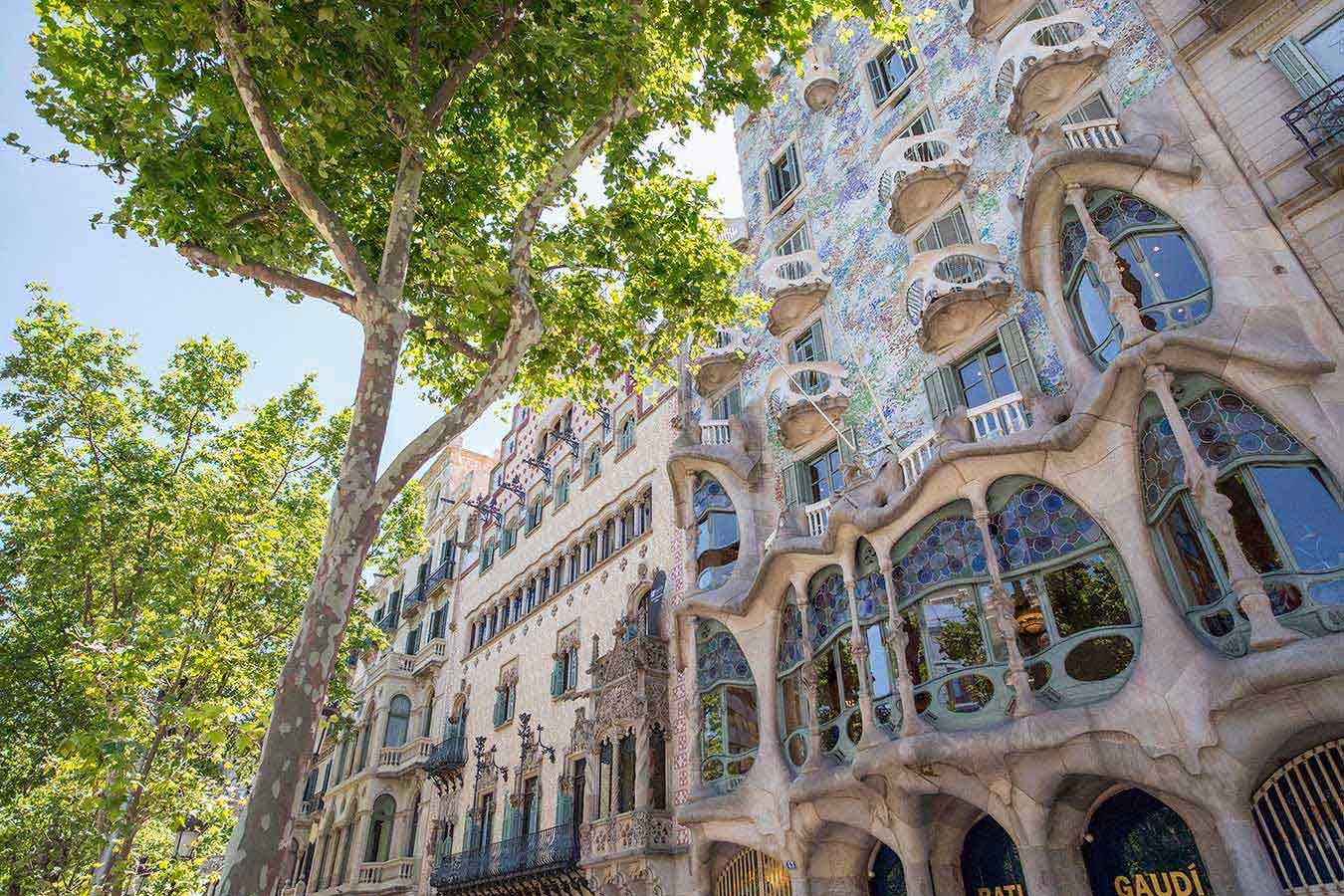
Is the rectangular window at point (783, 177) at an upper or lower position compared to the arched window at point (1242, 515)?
upper

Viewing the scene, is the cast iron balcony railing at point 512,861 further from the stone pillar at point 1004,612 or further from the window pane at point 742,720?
the stone pillar at point 1004,612

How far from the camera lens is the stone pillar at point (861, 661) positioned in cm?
1127

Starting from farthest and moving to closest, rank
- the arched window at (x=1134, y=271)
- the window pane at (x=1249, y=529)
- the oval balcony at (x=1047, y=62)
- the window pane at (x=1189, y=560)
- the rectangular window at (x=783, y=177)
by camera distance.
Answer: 1. the rectangular window at (x=783, y=177)
2. the oval balcony at (x=1047, y=62)
3. the arched window at (x=1134, y=271)
4. the window pane at (x=1189, y=560)
5. the window pane at (x=1249, y=529)

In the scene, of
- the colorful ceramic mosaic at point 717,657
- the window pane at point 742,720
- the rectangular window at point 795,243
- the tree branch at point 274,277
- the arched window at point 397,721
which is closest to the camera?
the tree branch at point 274,277

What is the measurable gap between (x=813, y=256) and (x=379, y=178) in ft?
31.2

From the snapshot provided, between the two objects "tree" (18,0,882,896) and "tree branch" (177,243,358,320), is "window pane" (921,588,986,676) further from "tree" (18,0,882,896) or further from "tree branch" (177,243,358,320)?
"tree branch" (177,243,358,320)

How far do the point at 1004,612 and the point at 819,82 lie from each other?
48.4 ft

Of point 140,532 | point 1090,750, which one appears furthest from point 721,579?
point 140,532

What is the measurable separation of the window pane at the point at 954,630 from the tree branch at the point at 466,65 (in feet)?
31.2

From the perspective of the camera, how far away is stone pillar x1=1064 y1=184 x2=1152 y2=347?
31.7 feet

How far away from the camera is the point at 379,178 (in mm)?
11656

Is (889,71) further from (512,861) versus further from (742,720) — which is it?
(512,861)

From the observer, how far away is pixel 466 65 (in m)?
10.4

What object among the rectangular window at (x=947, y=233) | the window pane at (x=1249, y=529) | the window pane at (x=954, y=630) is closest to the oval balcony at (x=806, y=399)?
the rectangular window at (x=947, y=233)
